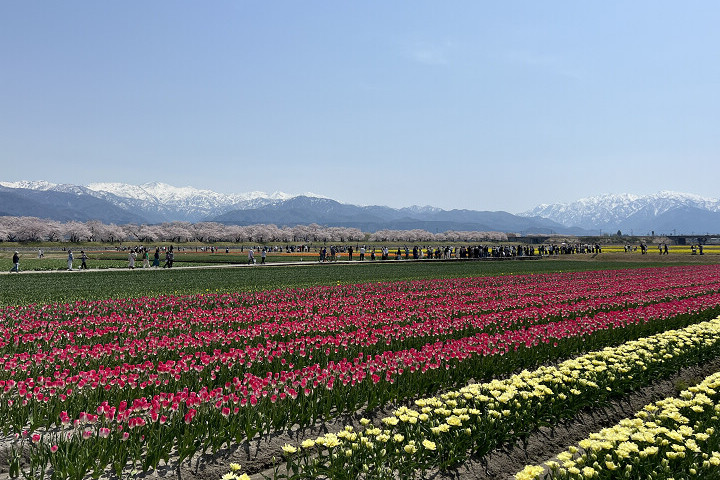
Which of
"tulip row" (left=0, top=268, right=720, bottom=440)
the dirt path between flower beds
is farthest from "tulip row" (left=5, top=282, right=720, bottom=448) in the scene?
the dirt path between flower beds

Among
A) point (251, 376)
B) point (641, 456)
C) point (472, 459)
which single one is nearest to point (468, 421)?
point (472, 459)

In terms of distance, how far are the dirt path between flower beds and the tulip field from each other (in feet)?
0.19

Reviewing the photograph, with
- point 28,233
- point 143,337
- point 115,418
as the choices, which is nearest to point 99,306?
point 143,337

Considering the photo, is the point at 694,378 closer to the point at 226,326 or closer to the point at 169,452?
the point at 169,452

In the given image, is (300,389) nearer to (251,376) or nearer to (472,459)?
(251,376)

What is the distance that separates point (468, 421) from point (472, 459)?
54 centimetres

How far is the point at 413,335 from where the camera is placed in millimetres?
14219

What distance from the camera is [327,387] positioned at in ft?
27.4

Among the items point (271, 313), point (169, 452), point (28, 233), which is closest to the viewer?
point (169, 452)

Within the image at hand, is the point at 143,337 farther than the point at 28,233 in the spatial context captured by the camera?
No

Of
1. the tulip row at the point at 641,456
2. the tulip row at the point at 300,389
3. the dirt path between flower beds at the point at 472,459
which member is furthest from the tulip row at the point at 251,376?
the tulip row at the point at 641,456

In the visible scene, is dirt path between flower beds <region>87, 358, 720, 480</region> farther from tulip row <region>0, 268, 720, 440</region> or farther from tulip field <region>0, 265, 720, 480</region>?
tulip row <region>0, 268, 720, 440</region>

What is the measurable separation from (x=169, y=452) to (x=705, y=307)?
2001 centimetres

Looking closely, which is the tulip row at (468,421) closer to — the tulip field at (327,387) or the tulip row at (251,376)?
the tulip field at (327,387)
